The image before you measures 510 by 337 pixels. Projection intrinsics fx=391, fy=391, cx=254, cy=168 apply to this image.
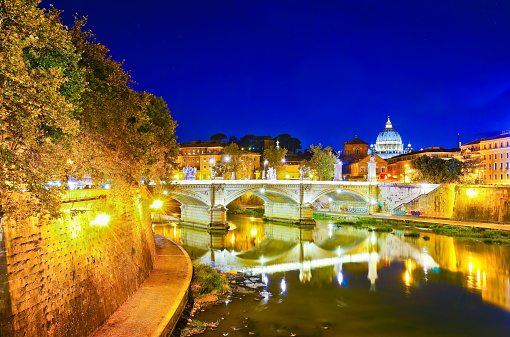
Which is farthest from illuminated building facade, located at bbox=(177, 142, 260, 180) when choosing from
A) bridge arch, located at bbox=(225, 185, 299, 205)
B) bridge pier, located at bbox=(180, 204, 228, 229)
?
bridge pier, located at bbox=(180, 204, 228, 229)

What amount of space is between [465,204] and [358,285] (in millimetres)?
28569

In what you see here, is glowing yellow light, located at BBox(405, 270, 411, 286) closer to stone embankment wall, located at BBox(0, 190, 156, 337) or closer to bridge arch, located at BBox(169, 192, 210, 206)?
stone embankment wall, located at BBox(0, 190, 156, 337)

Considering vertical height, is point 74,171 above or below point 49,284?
above

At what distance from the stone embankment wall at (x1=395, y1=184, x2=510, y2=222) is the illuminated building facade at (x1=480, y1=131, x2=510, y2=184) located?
56.9ft

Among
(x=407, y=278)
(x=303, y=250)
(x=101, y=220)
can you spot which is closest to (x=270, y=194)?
(x=303, y=250)

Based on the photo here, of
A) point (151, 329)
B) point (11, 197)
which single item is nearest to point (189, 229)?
point (151, 329)

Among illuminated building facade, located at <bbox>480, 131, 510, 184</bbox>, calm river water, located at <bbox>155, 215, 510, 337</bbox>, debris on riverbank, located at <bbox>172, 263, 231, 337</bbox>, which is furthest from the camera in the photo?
illuminated building facade, located at <bbox>480, 131, 510, 184</bbox>

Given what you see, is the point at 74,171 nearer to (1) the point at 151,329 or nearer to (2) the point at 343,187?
(1) the point at 151,329

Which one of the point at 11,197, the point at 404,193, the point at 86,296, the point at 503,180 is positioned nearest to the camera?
the point at 11,197

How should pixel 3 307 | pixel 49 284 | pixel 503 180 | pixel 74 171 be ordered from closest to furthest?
pixel 3 307 → pixel 49 284 → pixel 74 171 → pixel 503 180

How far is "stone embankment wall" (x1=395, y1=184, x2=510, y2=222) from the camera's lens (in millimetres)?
40875

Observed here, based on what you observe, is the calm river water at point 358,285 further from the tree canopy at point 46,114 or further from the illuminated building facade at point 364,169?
the illuminated building facade at point 364,169

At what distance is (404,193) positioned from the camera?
161 feet

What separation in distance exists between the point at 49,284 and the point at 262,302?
10786 mm
